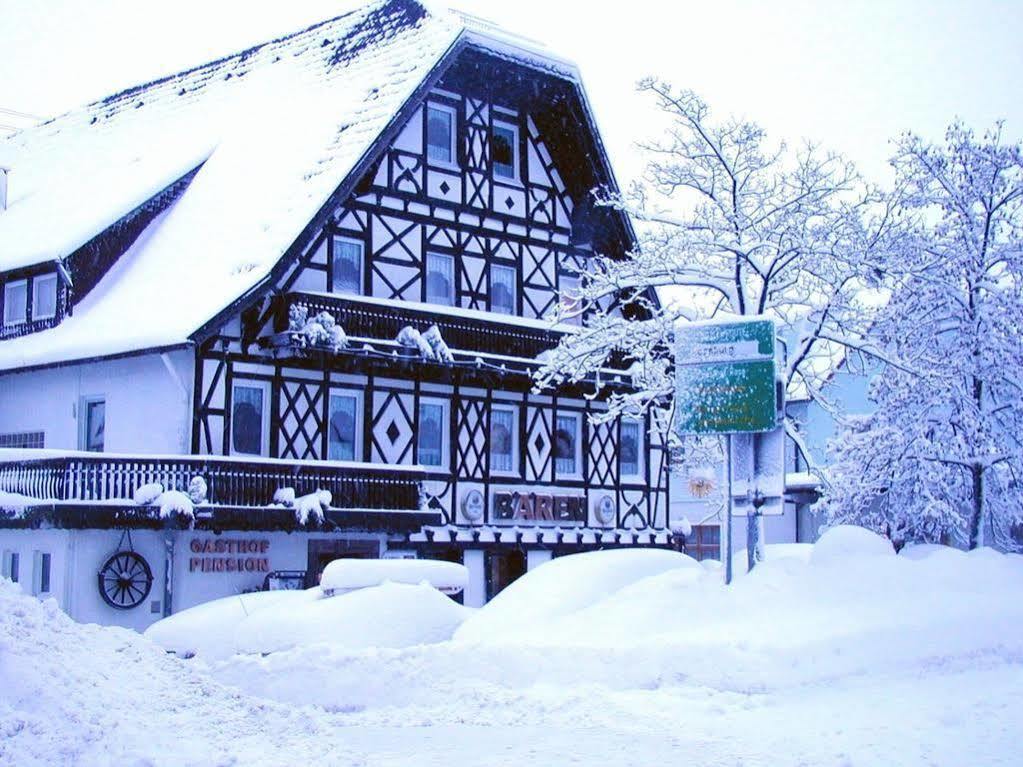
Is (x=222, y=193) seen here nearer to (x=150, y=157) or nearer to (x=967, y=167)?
(x=150, y=157)

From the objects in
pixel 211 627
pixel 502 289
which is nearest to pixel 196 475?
pixel 211 627

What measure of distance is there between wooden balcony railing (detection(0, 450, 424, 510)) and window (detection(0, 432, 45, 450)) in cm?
462

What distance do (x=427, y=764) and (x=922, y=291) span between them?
69.4ft

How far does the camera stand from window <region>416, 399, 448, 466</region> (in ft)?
107

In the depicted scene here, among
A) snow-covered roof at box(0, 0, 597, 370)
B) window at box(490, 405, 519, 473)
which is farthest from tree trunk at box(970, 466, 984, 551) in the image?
snow-covered roof at box(0, 0, 597, 370)

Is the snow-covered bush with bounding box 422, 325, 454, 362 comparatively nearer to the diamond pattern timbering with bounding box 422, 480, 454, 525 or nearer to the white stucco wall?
the diamond pattern timbering with bounding box 422, 480, 454, 525

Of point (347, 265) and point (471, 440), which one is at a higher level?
point (347, 265)

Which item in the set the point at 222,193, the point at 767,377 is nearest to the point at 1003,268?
the point at 767,377

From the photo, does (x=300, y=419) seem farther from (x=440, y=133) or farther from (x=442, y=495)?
(x=440, y=133)

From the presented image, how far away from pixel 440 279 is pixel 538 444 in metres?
4.64

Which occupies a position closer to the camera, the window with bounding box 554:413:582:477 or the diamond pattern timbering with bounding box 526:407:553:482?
the diamond pattern timbering with bounding box 526:407:553:482

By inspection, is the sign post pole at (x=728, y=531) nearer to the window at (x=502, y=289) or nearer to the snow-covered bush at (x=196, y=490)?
the snow-covered bush at (x=196, y=490)

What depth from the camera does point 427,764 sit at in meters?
11.0

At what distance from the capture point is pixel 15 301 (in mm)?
33938
